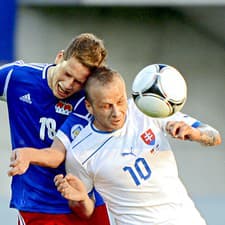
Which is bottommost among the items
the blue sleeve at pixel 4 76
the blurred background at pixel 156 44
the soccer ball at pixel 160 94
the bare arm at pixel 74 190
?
the blurred background at pixel 156 44

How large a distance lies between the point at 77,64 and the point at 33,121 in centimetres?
46

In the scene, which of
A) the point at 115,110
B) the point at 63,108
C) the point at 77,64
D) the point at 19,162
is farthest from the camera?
the point at 63,108

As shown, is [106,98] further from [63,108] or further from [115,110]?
[63,108]

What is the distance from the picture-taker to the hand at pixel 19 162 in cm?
476

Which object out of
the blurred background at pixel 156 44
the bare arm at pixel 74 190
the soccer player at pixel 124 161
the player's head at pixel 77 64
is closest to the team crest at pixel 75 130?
the soccer player at pixel 124 161

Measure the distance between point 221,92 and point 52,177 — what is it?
17.1ft

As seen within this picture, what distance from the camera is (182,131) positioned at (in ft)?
15.3

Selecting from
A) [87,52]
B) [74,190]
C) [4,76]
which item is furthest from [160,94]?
[4,76]

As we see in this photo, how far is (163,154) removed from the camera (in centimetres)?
499

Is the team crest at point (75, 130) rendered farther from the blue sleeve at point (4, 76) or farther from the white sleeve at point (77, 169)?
the blue sleeve at point (4, 76)

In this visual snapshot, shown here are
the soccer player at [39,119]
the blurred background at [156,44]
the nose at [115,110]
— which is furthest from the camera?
the blurred background at [156,44]

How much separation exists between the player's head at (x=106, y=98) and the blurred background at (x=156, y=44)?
15.2ft

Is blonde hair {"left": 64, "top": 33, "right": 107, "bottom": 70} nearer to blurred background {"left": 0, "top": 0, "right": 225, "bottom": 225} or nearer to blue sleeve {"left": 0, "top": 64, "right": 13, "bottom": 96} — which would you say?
blue sleeve {"left": 0, "top": 64, "right": 13, "bottom": 96}

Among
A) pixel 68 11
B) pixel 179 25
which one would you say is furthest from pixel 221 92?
pixel 68 11
